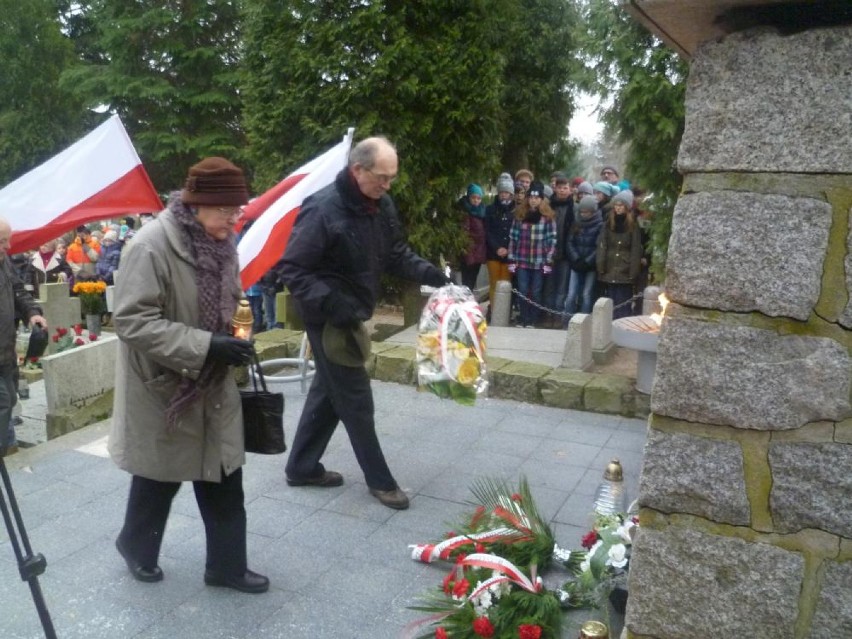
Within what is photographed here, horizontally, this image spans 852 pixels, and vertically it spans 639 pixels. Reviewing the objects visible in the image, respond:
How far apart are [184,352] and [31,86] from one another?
2866cm

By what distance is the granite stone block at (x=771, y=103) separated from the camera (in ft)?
5.83

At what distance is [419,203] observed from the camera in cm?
964

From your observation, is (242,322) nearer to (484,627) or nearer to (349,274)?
(349,274)

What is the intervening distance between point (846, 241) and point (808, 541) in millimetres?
727

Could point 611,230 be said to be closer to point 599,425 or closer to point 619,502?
point 599,425

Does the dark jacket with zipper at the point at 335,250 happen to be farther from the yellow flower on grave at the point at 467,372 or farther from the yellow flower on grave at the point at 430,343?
the yellow flower on grave at the point at 467,372

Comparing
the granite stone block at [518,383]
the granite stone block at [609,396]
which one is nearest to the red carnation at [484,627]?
the granite stone block at [609,396]

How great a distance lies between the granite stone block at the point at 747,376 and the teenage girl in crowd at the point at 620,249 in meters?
6.79

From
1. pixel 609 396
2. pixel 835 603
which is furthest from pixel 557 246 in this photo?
pixel 835 603

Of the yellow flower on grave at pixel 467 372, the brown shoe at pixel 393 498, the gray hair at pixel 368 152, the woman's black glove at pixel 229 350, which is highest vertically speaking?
the gray hair at pixel 368 152

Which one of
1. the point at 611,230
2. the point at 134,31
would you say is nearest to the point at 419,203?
the point at 611,230

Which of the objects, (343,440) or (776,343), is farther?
(343,440)

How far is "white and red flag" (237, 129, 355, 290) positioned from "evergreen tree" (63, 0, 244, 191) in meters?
16.0

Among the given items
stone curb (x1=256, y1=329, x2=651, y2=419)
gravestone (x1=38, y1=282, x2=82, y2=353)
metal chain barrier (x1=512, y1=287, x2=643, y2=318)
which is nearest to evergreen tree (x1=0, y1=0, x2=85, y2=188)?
gravestone (x1=38, y1=282, x2=82, y2=353)
